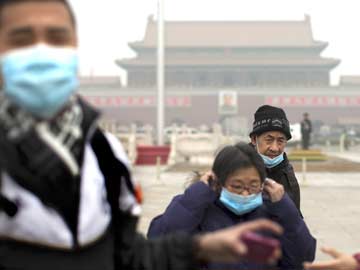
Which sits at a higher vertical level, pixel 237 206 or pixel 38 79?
pixel 38 79

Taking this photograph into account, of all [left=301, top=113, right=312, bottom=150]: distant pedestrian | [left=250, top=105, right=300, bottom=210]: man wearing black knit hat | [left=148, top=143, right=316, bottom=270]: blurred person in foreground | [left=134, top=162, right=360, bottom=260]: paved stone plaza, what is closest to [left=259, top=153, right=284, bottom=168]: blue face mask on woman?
[left=250, top=105, right=300, bottom=210]: man wearing black knit hat

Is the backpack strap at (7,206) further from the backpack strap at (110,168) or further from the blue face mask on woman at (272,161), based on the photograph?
the blue face mask on woman at (272,161)

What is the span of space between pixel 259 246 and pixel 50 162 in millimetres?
318

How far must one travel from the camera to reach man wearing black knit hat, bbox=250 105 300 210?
9.41 feet

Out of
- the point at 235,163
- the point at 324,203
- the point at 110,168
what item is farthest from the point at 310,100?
the point at 110,168

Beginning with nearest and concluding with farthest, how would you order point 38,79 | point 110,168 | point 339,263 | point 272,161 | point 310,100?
point 38,79, point 110,168, point 339,263, point 272,161, point 310,100

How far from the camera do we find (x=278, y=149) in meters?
2.94

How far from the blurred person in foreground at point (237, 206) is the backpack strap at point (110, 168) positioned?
0.72 m

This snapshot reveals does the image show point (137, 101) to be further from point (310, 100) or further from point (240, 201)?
point (240, 201)

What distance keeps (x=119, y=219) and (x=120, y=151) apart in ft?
0.35

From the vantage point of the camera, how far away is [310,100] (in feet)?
141

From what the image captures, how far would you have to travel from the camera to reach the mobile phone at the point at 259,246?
3.14ft

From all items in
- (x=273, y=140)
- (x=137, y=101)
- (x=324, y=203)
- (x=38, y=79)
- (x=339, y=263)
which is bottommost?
(x=324, y=203)

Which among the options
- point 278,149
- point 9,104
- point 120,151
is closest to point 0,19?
point 9,104
